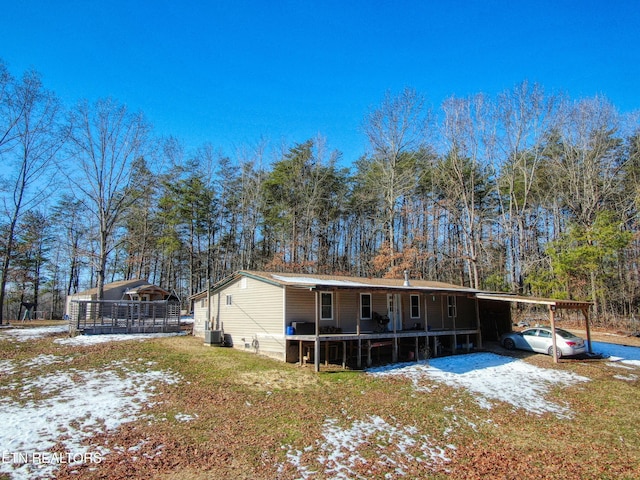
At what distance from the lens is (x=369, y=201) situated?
35.2 metres

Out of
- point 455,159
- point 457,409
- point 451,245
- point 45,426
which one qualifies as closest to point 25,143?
point 45,426

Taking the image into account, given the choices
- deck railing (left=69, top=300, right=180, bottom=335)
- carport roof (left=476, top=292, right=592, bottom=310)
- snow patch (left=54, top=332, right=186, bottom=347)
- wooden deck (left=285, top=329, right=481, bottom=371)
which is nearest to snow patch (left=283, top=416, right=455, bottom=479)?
wooden deck (left=285, top=329, right=481, bottom=371)

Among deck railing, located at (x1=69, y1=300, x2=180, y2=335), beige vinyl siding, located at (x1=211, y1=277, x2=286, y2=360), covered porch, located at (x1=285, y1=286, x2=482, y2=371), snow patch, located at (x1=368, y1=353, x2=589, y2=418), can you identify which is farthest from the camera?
deck railing, located at (x1=69, y1=300, x2=180, y2=335)

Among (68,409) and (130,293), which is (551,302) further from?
(130,293)

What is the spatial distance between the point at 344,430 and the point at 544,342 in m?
12.5

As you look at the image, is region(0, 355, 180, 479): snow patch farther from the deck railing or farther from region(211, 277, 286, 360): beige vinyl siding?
the deck railing

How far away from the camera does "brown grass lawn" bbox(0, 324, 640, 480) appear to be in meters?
5.97

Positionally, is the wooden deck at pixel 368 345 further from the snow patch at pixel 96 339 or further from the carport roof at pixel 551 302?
the snow patch at pixel 96 339

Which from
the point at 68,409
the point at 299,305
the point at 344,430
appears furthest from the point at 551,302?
the point at 68,409

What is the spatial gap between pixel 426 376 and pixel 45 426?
1029 centimetres

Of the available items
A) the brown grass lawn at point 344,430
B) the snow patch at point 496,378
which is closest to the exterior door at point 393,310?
the snow patch at point 496,378

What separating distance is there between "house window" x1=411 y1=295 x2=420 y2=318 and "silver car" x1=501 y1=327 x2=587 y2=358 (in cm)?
446

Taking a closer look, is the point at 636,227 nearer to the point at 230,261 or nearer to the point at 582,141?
the point at 582,141

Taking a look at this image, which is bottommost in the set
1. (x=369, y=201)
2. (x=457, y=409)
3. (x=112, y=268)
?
(x=457, y=409)
